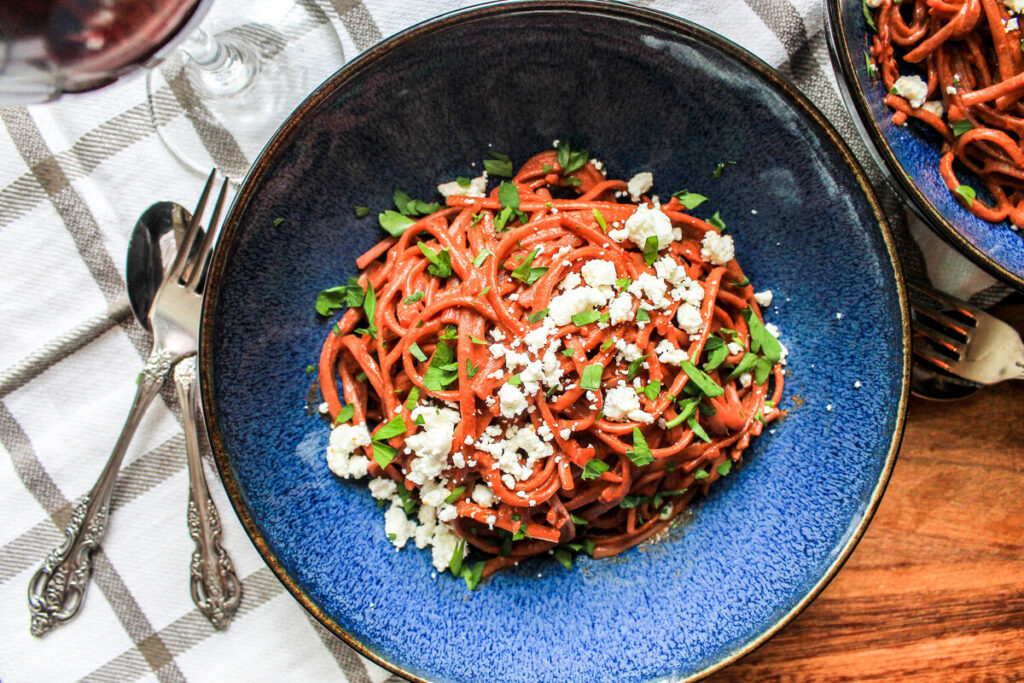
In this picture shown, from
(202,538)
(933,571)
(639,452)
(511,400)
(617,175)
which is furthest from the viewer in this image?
(933,571)

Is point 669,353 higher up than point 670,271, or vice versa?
point 670,271

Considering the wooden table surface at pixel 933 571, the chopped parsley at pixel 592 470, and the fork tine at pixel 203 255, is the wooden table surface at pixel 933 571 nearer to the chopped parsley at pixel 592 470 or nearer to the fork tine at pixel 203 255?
the chopped parsley at pixel 592 470

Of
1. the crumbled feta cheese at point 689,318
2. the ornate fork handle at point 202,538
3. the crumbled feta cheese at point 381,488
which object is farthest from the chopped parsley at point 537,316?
the ornate fork handle at point 202,538

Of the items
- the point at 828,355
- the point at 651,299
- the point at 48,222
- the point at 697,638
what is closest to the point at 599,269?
the point at 651,299

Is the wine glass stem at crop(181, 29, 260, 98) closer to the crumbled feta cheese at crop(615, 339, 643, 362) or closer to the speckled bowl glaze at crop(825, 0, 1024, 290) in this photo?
the crumbled feta cheese at crop(615, 339, 643, 362)

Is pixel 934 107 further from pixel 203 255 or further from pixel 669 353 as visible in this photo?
pixel 203 255

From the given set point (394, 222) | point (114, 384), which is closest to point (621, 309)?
point (394, 222)
